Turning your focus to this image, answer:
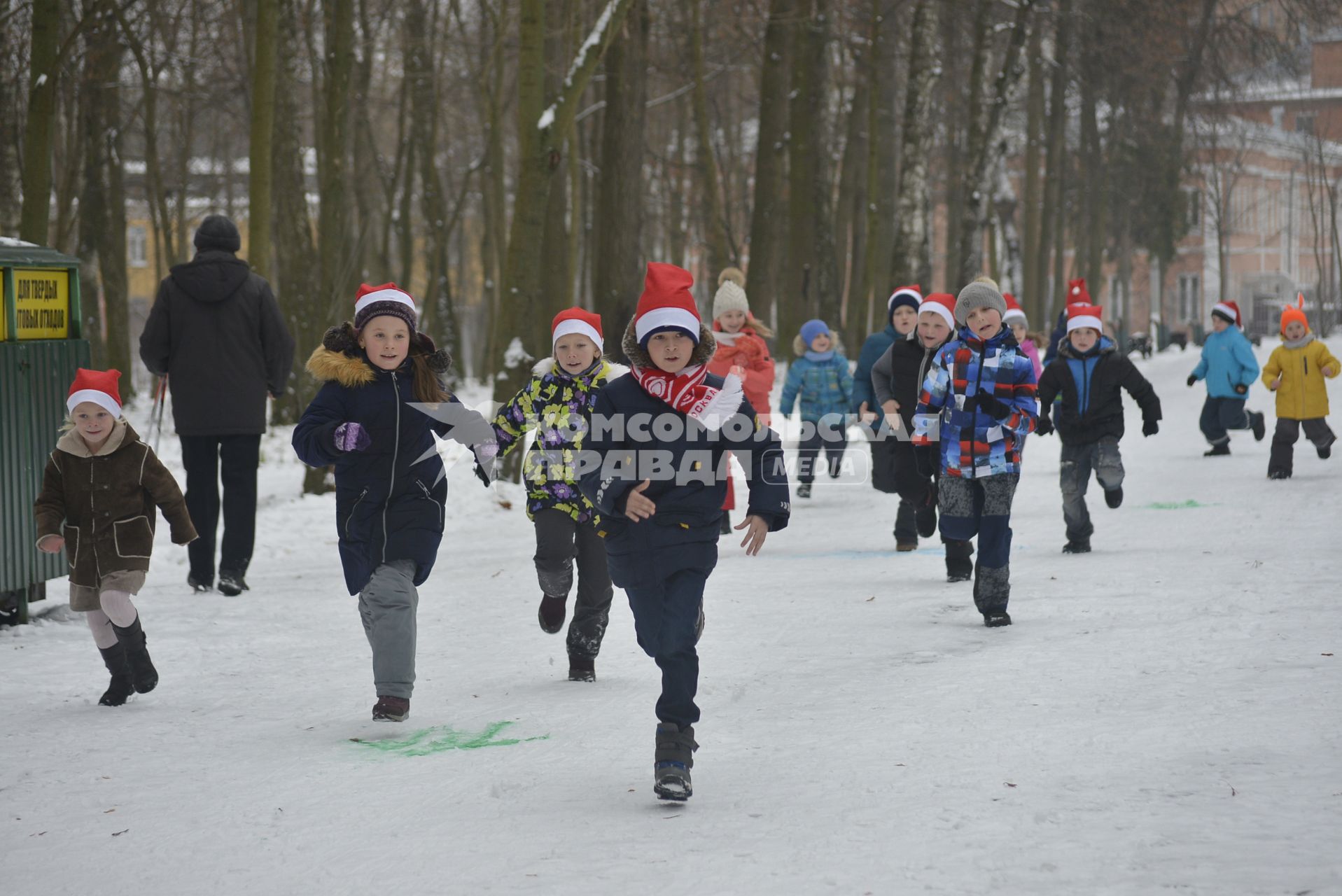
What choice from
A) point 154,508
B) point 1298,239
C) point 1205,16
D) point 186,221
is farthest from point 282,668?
point 1298,239

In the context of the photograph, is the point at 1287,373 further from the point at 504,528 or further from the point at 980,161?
the point at 980,161

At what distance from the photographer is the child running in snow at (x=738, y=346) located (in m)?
11.4

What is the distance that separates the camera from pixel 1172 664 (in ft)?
21.0

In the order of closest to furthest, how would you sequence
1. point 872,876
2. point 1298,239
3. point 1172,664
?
point 872,876 → point 1172,664 → point 1298,239

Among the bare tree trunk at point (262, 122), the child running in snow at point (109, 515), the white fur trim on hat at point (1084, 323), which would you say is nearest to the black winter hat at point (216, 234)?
the child running in snow at point (109, 515)

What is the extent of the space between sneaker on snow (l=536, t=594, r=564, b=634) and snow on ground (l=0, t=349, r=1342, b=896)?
190 millimetres

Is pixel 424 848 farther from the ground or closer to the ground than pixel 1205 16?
closer to the ground

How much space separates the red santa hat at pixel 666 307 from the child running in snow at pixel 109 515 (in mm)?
2179

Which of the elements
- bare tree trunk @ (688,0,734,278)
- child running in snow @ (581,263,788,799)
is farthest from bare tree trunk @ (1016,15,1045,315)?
child running in snow @ (581,263,788,799)

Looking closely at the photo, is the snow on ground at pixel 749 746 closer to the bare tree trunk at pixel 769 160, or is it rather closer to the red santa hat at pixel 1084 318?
the red santa hat at pixel 1084 318

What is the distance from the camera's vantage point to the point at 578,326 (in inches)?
263

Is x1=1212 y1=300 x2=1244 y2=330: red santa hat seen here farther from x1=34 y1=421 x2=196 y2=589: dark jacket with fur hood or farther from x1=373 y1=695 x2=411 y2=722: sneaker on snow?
x1=34 y1=421 x2=196 y2=589: dark jacket with fur hood

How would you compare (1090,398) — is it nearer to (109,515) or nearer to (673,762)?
(673,762)

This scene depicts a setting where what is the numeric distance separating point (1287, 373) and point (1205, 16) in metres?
16.4
